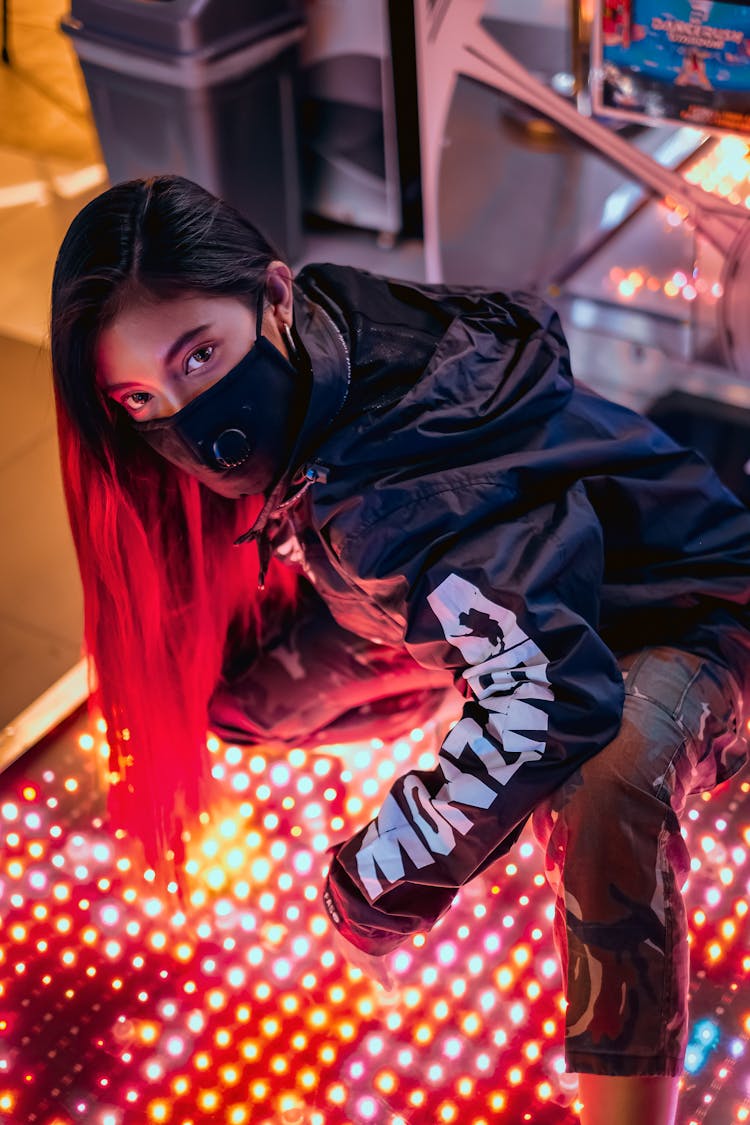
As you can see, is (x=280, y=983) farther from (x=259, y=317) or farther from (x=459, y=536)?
(x=259, y=317)

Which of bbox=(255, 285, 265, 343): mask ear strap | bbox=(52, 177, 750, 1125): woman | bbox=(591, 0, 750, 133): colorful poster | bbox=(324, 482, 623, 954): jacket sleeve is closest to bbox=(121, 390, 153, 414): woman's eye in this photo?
bbox=(52, 177, 750, 1125): woman

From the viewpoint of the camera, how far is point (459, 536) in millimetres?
1208

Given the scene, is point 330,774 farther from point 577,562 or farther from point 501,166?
point 501,166

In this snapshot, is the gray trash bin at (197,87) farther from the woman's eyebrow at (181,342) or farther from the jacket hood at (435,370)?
the woman's eyebrow at (181,342)

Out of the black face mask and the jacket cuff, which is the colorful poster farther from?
Result: the jacket cuff

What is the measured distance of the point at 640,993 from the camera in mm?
1165

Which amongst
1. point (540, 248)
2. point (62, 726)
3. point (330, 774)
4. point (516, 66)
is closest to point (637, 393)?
point (540, 248)

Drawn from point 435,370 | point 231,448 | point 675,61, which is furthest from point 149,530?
point 675,61

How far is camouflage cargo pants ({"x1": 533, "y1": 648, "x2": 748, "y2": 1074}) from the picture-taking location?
3.83 ft

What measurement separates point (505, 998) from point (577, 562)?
1.94 ft

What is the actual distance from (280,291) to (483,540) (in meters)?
0.32

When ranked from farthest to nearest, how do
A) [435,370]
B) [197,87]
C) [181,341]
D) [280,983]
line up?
[197,87] → [280,983] → [435,370] → [181,341]

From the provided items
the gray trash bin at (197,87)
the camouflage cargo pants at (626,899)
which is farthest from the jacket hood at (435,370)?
the gray trash bin at (197,87)

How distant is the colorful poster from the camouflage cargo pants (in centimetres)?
108
